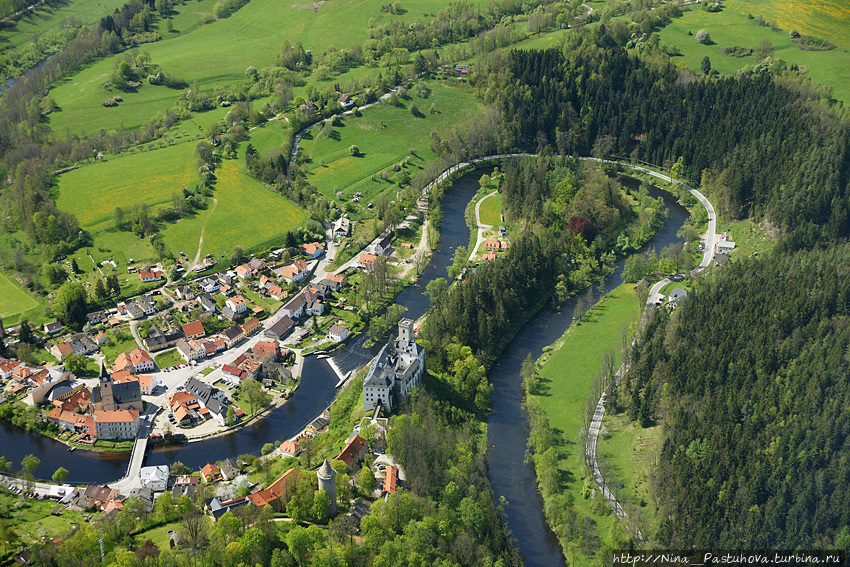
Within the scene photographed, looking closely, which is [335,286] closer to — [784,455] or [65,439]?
[65,439]

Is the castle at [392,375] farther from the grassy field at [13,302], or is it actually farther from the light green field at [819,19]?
the light green field at [819,19]

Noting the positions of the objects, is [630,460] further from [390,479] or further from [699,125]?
[699,125]

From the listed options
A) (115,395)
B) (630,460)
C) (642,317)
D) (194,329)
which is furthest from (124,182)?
(630,460)

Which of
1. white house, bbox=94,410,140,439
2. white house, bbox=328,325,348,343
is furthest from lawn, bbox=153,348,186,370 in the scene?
white house, bbox=328,325,348,343

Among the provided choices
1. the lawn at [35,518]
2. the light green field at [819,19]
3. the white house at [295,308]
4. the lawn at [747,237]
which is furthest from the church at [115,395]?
the light green field at [819,19]

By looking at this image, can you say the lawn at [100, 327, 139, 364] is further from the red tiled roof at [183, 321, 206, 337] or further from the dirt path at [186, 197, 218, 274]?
the dirt path at [186, 197, 218, 274]

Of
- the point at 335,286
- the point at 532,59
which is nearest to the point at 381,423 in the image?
the point at 335,286
